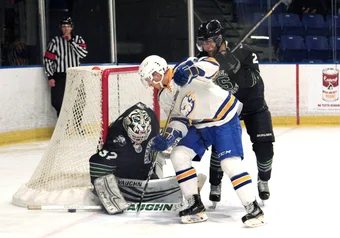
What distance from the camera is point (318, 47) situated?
28.5 feet

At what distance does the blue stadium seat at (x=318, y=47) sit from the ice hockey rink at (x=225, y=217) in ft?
9.63

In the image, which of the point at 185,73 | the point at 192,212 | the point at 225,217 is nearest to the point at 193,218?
the point at 192,212

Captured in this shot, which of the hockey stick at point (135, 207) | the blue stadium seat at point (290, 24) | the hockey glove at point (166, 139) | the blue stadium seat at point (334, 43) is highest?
the blue stadium seat at point (290, 24)

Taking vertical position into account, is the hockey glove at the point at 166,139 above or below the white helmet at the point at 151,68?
below

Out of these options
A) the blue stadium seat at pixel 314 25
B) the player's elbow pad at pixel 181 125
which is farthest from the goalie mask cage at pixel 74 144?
the blue stadium seat at pixel 314 25

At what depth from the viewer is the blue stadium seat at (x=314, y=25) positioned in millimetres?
8812

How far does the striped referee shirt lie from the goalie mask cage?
2.95 m

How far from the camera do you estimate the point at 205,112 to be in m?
3.82

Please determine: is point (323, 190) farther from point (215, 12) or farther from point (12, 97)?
point (215, 12)

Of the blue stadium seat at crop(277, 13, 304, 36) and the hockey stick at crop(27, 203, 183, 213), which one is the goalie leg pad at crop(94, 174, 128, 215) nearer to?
the hockey stick at crop(27, 203, 183, 213)

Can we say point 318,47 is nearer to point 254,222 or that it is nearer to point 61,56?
point 61,56

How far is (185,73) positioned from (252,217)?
0.72 meters

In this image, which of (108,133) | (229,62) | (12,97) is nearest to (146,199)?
(108,133)

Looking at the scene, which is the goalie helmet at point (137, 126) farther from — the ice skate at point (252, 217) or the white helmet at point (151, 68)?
the ice skate at point (252, 217)
